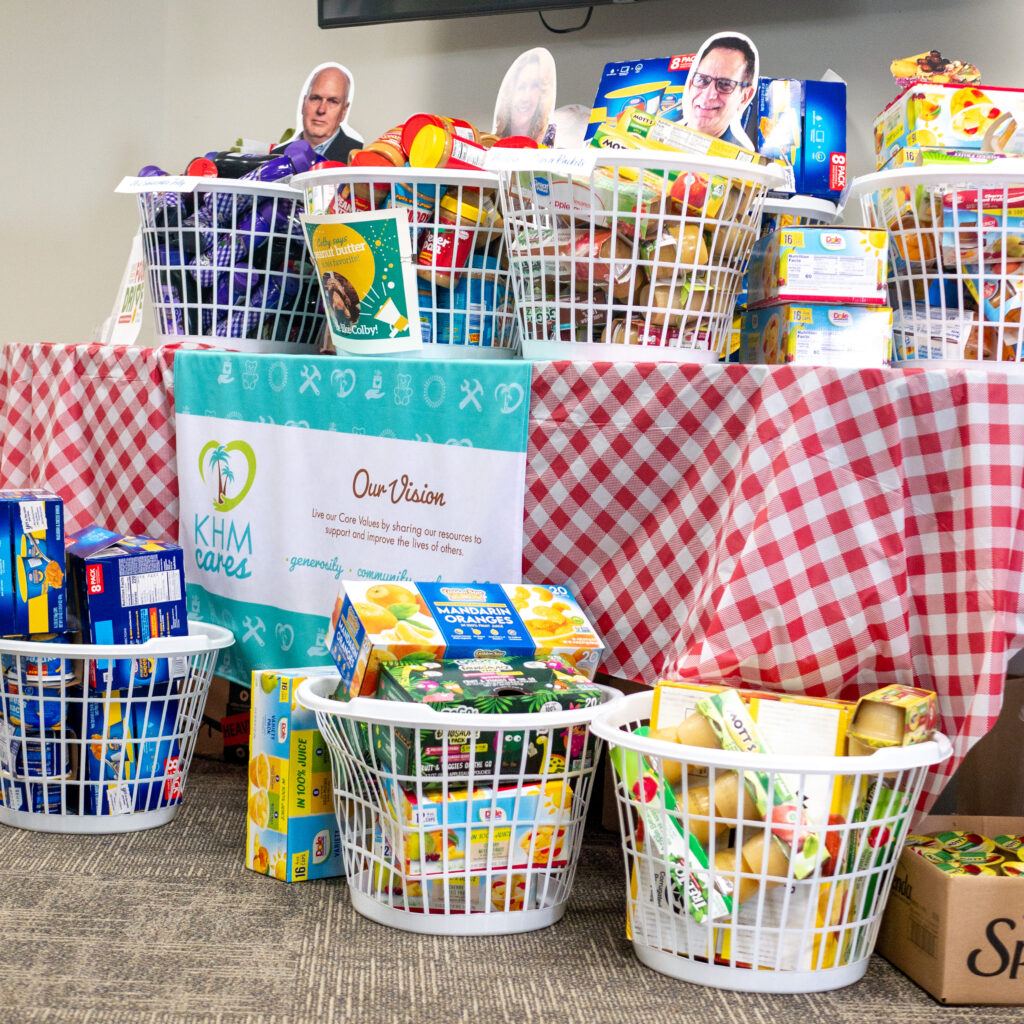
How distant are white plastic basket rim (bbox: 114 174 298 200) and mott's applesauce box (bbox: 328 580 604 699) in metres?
0.74

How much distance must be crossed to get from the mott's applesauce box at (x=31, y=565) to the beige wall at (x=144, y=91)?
1445 mm

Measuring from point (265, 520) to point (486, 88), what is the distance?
133 cm

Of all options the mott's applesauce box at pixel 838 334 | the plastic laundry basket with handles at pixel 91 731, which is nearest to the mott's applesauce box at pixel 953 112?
the mott's applesauce box at pixel 838 334

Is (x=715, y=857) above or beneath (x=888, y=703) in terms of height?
beneath

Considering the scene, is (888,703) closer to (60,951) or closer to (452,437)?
(452,437)

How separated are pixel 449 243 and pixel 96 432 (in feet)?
2.34

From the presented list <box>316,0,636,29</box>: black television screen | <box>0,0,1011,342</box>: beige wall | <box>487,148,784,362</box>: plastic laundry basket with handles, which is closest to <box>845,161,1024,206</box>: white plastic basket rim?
<box>487,148,784,362</box>: plastic laundry basket with handles

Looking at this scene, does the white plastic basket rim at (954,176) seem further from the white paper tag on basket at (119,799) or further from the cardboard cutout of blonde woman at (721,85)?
the white paper tag on basket at (119,799)

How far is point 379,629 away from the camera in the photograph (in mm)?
1271

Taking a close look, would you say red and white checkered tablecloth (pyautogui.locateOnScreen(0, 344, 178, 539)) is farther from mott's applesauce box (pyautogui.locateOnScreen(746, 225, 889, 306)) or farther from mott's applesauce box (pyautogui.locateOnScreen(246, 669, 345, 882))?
mott's applesauce box (pyautogui.locateOnScreen(746, 225, 889, 306))

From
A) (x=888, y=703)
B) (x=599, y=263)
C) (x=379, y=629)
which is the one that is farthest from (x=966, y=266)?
(x=379, y=629)

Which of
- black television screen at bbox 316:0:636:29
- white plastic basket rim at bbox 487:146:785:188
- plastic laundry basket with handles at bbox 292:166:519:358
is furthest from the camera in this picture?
black television screen at bbox 316:0:636:29

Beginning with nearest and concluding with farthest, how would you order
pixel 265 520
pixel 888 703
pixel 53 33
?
pixel 888 703
pixel 265 520
pixel 53 33

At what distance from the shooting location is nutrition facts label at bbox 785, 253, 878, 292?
4.37ft
